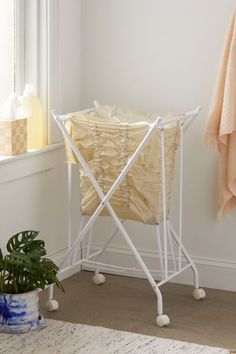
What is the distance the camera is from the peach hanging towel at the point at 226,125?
146 inches

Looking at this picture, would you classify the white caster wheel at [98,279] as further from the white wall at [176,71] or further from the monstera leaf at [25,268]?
the monstera leaf at [25,268]

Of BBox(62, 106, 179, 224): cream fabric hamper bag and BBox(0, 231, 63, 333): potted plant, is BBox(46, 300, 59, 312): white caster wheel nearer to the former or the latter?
BBox(0, 231, 63, 333): potted plant

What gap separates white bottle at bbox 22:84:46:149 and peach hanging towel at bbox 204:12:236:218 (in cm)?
78

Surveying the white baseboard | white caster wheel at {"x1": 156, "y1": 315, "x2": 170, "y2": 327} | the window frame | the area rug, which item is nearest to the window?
the window frame

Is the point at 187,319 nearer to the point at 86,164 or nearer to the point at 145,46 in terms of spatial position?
the point at 86,164

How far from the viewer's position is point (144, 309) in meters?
3.75

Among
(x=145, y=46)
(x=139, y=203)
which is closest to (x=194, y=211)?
(x=139, y=203)

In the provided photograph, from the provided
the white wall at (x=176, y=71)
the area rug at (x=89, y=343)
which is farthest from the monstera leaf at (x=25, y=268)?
the white wall at (x=176, y=71)

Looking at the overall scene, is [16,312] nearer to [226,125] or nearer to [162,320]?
[162,320]

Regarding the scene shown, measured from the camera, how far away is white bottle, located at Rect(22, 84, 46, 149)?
12.6 feet

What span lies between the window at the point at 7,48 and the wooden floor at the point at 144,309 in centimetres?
98

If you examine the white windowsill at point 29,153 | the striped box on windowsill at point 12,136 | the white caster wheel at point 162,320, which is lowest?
the white caster wheel at point 162,320

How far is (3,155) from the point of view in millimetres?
3717

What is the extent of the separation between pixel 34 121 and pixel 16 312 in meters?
0.98
